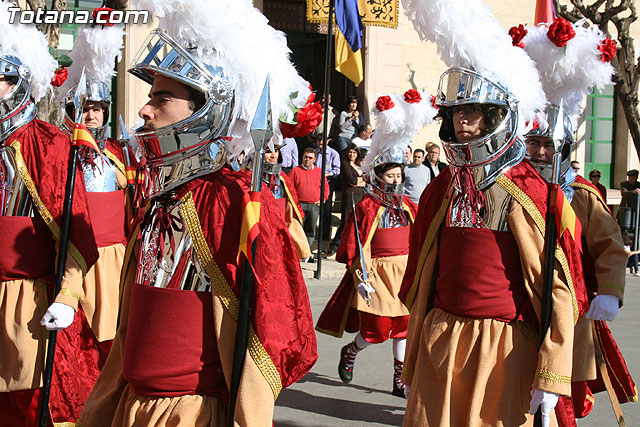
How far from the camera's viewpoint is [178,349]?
9.03 ft

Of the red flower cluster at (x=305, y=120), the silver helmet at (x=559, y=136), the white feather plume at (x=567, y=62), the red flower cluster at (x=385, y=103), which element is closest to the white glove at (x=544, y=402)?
the silver helmet at (x=559, y=136)

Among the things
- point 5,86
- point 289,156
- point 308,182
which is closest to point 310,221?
point 308,182

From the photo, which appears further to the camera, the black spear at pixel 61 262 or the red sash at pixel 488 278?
the black spear at pixel 61 262

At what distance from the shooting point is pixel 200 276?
2791 millimetres

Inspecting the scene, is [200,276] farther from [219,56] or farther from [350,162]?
[350,162]

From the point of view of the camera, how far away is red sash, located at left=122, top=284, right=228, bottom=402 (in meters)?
2.75

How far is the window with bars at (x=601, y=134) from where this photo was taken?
65.2 ft

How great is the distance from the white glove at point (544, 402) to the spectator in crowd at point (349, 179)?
9.50 meters

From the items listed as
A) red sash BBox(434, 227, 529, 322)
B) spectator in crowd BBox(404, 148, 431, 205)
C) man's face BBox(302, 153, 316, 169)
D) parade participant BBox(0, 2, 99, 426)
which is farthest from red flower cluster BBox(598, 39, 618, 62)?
man's face BBox(302, 153, 316, 169)

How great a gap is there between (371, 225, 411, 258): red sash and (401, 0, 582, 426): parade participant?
271 centimetres

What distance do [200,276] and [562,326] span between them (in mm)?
1536

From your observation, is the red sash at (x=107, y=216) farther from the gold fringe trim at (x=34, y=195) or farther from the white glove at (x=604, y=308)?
the white glove at (x=604, y=308)

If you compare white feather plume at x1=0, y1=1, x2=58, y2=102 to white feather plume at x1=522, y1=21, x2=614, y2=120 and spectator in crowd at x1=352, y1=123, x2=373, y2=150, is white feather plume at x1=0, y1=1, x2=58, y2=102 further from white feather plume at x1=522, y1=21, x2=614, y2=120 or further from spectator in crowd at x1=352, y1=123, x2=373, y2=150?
spectator in crowd at x1=352, y1=123, x2=373, y2=150

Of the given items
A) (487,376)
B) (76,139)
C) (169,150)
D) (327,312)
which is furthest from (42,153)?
(327,312)
